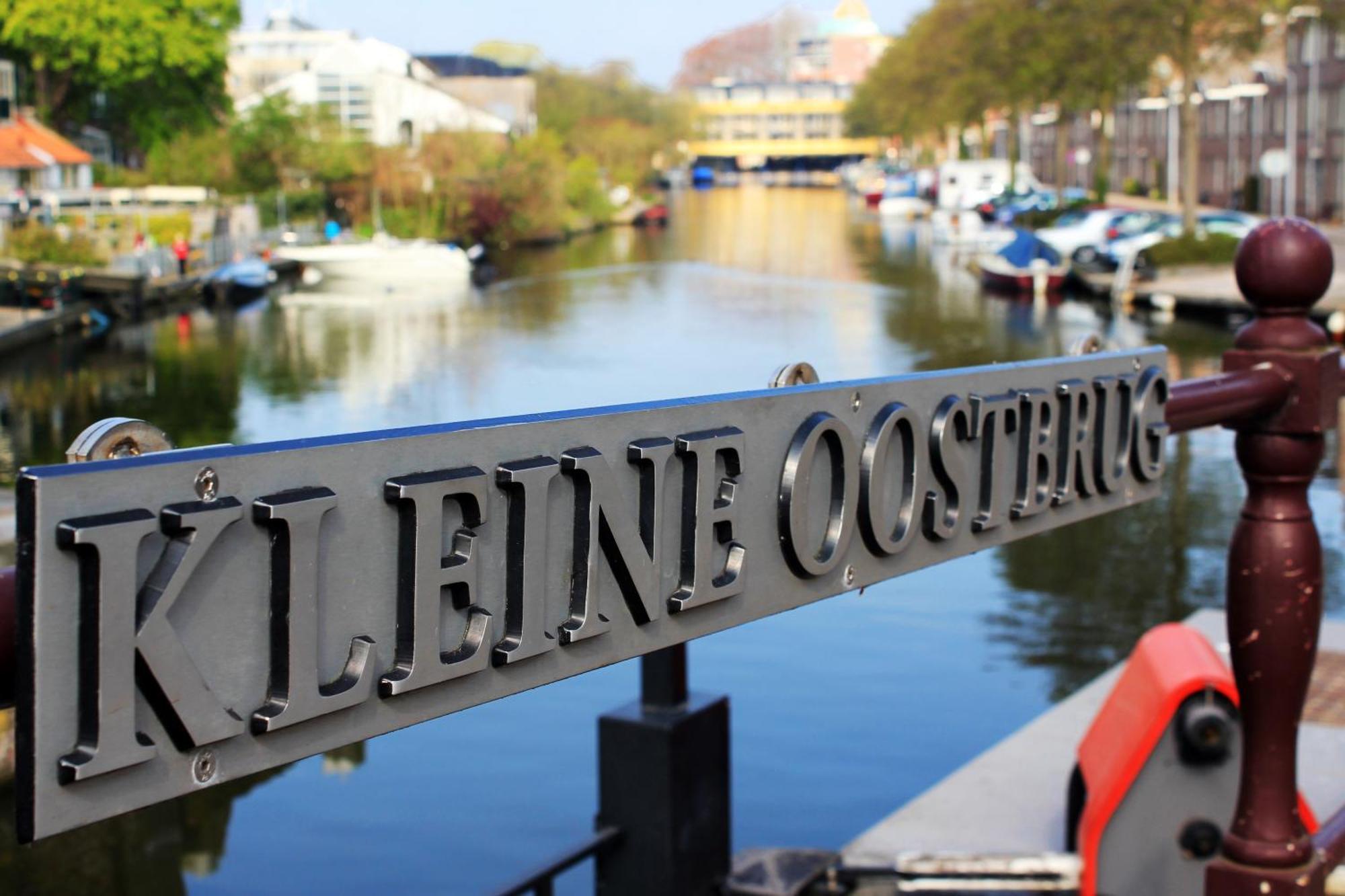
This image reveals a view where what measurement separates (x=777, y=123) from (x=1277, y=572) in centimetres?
19613

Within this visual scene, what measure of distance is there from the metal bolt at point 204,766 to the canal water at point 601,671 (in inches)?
134

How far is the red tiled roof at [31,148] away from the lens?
5131 centimetres

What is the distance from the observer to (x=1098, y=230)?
1747 inches

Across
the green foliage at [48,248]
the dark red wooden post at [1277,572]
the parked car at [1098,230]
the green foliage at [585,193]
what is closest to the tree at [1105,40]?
the parked car at [1098,230]

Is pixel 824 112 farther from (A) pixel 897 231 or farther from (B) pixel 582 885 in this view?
(B) pixel 582 885

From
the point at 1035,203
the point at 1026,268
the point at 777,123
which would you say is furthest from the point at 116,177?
the point at 777,123

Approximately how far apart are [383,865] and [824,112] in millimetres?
189148

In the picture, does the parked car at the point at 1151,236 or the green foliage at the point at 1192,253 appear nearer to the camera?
the green foliage at the point at 1192,253

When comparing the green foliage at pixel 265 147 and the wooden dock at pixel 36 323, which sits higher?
the green foliage at pixel 265 147

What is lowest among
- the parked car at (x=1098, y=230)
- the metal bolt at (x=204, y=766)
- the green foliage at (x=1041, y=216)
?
the metal bolt at (x=204, y=766)

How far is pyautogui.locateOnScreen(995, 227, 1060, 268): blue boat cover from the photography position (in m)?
39.5

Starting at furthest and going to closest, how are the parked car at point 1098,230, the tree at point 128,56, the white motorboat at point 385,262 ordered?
the tree at point 128,56
the white motorboat at point 385,262
the parked car at point 1098,230

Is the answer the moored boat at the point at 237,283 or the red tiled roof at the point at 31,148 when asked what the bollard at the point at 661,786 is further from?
the red tiled roof at the point at 31,148

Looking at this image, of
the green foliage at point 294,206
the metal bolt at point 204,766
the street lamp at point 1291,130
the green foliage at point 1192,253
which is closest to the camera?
the metal bolt at point 204,766
